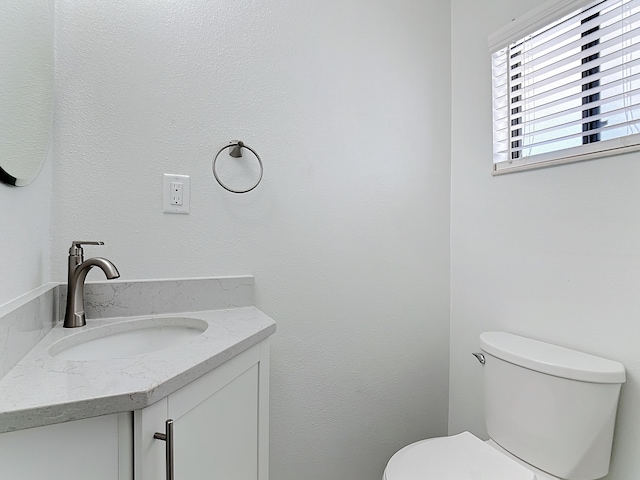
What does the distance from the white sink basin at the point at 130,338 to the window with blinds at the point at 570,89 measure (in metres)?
1.31

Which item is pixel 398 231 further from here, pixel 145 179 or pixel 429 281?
pixel 145 179

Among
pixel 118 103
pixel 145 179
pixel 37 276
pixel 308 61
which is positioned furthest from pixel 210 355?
pixel 308 61

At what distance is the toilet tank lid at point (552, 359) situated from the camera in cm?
92

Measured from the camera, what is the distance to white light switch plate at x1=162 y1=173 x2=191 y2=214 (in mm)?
1081

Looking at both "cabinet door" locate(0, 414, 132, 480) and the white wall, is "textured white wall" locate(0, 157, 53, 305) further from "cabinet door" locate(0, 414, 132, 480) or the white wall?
the white wall

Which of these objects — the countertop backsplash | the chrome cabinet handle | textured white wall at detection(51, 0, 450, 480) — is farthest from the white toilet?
the countertop backsplash

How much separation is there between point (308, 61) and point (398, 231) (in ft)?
2.59

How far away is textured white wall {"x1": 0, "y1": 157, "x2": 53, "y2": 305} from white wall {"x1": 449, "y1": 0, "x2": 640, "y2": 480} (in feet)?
4.94

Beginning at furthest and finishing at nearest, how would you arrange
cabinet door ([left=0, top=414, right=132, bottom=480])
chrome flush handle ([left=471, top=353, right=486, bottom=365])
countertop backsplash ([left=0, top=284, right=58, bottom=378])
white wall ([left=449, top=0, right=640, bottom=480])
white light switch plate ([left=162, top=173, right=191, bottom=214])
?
1. chrome flush handle ([left=471, top=353, right=486, bottom=365])
2. white light switch plate ([left=162, top=173, right=191, bottom=214])
3. white wall ([left=449, top=0, right=640, bottom=480])
4. countertop backsplash ([left=0, top=284, right=58, bottom=378])
5. cabinet door ([left=0, top=414, right=132, bottom=480])

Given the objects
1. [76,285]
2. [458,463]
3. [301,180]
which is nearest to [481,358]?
[458,463]

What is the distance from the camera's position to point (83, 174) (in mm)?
991

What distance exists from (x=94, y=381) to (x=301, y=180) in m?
0.92

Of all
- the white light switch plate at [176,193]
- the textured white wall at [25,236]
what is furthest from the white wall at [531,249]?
the textured white wall at [25,236]

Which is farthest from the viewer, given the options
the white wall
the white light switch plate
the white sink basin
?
the white light switch plate
